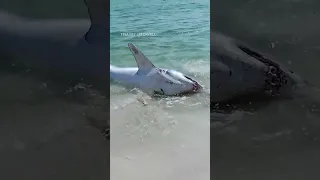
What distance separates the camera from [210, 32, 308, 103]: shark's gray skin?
10.2ft

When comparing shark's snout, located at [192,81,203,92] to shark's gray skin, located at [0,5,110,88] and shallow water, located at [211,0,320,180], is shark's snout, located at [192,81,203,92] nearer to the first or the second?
shallow water, located at [211,0,320,180]

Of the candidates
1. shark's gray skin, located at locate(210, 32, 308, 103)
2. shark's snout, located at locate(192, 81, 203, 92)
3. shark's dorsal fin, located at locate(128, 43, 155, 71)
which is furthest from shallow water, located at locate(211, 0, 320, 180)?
shark's dorsal fin, located at locate(128, 43, 155, 71)

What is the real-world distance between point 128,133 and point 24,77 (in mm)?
705

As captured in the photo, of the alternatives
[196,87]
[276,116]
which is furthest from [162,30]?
[276,116]

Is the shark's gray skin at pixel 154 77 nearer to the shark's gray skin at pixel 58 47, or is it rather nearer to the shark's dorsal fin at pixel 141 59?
the shark's dorsal fin at pixel 141 59

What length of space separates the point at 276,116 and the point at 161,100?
0.70 meters

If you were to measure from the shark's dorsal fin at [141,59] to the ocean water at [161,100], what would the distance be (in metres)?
0.02

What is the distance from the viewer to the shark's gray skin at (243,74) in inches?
122

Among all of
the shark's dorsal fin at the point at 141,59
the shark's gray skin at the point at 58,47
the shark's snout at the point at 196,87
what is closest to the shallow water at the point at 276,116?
the shark's snout at the point at 196,87

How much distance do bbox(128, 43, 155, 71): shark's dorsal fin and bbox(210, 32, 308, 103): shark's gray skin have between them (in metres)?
0.38

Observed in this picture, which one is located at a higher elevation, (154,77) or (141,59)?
(141,59)

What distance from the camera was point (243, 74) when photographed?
311cm

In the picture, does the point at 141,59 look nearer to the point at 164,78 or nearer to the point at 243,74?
the point at 164,78

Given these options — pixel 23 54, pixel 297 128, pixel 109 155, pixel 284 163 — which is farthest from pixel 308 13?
pixel 23 54
